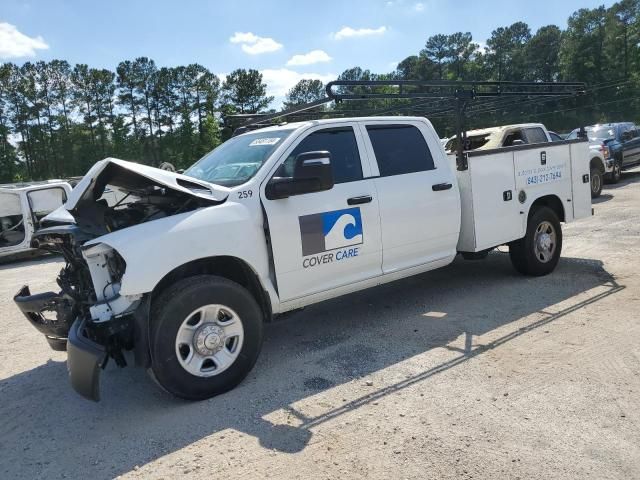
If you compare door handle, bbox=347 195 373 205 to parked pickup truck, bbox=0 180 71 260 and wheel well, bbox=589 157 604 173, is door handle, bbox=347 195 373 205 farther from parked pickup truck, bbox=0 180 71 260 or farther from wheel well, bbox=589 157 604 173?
wheel well, bbox=589 157 604 173

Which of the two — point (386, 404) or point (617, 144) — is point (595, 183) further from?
point (386, 404)

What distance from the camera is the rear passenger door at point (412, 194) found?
16.8 feet

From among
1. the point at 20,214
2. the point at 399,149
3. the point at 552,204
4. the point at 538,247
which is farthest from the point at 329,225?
the point at 20,214

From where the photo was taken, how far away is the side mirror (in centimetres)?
422

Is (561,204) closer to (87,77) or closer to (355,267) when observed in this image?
(355,267)

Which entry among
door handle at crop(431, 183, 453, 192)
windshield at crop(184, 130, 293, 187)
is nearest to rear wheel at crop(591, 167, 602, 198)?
door handle at crop(431, 183, 453, 192)

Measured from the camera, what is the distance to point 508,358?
438 centimetres

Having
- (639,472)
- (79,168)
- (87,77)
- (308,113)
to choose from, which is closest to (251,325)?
(639,472)

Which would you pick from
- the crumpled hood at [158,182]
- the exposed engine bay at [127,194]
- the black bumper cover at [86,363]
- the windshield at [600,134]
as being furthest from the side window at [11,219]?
the windshield at [600,134]

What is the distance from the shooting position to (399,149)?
5.39 meters

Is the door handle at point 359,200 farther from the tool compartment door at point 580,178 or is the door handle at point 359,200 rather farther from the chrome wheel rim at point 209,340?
the tool compartment door at point 580,178

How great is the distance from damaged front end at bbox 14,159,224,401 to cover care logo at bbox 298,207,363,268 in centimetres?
84

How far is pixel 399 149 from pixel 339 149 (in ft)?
2.51

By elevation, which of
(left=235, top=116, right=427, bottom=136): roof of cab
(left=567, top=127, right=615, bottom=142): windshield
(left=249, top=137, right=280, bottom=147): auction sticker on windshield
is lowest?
(left=567, top=127, right=615, bottom=142): windshield
